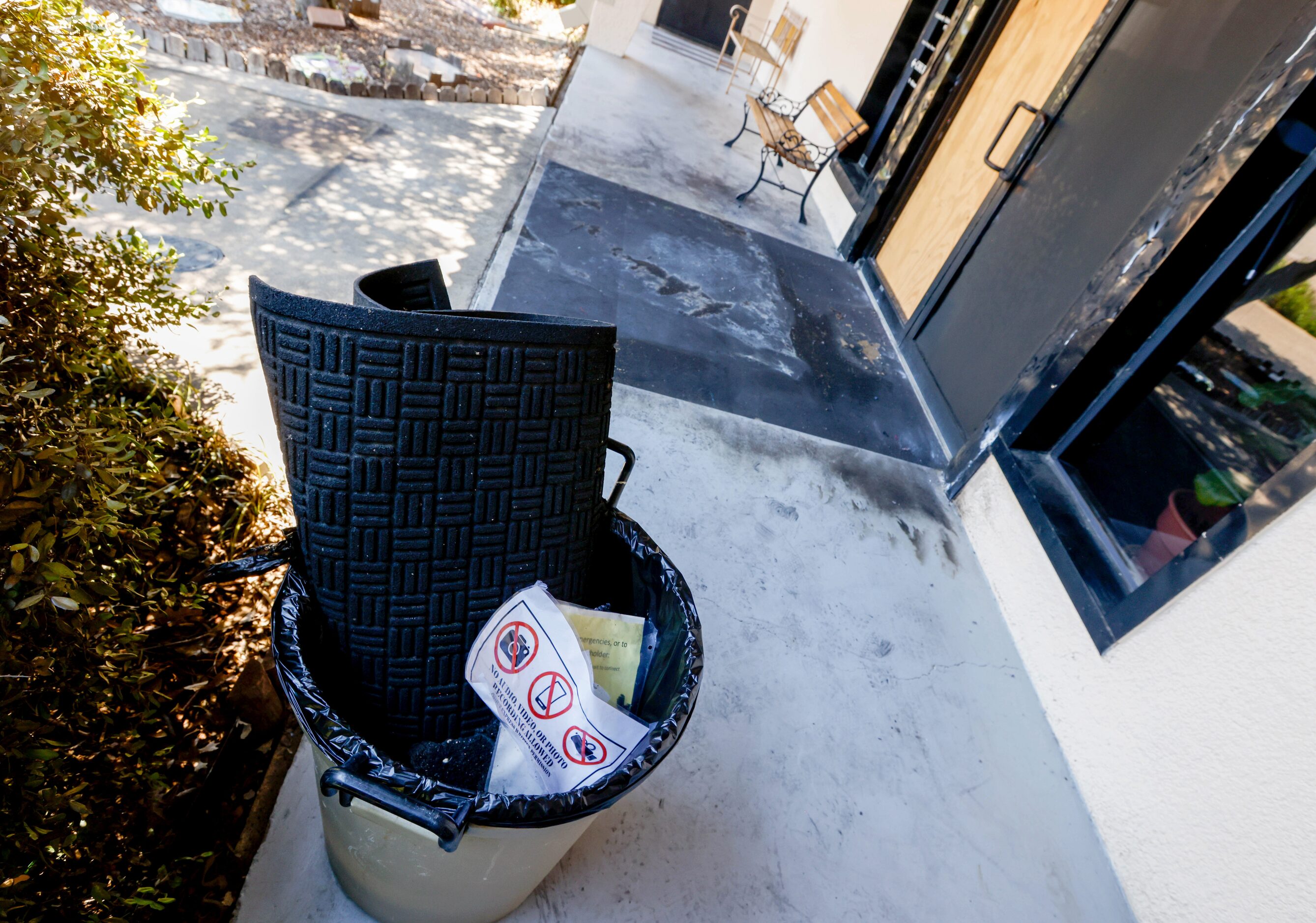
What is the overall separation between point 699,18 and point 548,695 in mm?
12406

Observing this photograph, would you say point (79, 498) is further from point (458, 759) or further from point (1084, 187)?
point (1084, 187)

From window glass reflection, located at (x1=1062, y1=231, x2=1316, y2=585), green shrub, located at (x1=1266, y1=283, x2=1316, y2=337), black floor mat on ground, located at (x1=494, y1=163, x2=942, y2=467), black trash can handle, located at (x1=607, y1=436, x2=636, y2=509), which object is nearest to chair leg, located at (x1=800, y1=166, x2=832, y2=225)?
black floor mat on ground, located at (x1=494, y1=163, x2=942, y2=467)

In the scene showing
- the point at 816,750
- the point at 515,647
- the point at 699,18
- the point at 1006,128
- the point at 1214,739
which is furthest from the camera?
the point at 699,18

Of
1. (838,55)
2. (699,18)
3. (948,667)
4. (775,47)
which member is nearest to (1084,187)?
(948,667)

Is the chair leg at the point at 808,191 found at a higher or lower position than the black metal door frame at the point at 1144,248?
lower

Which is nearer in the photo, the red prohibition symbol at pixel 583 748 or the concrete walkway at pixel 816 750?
the red prohibition symbol at pixel 583 748

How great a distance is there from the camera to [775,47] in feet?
32.5

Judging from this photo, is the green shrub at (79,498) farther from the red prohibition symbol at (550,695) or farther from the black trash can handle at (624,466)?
the black trash can handle at (624,466)

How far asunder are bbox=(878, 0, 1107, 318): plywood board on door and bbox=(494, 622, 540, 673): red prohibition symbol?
3.54m

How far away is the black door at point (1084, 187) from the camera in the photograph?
2.34m

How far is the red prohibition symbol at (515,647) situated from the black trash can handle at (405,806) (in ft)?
0.91

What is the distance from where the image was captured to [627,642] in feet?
3.98

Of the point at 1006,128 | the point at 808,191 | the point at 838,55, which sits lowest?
the point at 808,191

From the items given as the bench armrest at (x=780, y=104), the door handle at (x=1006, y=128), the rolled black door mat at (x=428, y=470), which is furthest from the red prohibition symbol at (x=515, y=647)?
the bench armrest at (x=780, y=104)
